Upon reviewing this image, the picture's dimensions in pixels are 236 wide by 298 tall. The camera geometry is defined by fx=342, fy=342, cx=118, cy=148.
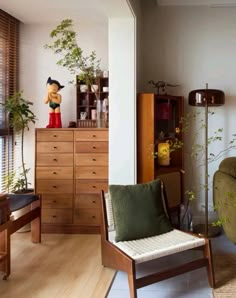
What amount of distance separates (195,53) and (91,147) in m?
1.67

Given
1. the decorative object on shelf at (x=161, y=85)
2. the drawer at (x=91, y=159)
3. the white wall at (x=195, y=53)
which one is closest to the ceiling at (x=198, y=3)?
the white wall at (x=195, y=53)

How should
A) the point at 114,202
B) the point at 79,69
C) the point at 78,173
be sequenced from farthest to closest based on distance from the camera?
the point at 79,69 < the point at 78,173 < the point at 114,202

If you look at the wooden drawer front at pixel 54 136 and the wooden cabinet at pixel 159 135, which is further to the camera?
the wooden drawer front at pixel 54 136

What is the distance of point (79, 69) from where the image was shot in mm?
3932

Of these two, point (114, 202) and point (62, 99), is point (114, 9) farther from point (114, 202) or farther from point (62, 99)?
point (114, 202)

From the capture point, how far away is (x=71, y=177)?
366 centimetres

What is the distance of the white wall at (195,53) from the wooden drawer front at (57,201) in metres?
1.43

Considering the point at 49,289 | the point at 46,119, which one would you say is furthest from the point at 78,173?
the point at 49,289

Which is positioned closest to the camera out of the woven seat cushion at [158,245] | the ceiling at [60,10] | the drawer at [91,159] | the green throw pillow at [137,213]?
the woven seat cushion at [158,245]

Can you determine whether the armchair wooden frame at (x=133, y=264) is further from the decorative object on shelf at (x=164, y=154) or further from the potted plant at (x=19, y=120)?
the potted plant at (x=19, y=120)

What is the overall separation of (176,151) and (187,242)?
1604 mm

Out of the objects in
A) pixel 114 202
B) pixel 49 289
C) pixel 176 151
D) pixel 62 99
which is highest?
pixel 62 99

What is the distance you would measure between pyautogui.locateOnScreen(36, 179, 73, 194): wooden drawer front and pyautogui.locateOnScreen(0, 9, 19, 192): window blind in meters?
0.54

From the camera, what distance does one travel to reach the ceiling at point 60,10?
3.17m
